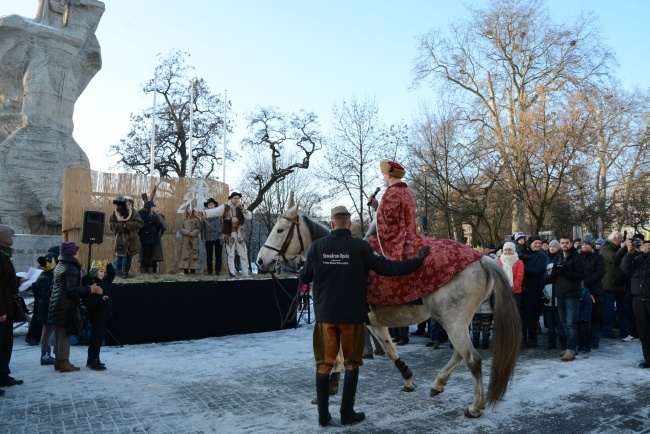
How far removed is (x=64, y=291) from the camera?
22.3 ft

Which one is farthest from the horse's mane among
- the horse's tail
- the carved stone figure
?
the carved stone figure

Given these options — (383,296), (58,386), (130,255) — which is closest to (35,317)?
(130,255)

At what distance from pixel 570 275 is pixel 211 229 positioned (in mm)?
7290

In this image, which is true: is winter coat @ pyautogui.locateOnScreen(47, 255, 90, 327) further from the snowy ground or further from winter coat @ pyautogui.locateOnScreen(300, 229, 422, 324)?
winter coat @ pyautogui.locateOnScreen(300, 229, 422, 324)

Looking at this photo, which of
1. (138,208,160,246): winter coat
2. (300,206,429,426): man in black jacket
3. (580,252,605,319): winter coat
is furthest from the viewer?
(138,208,160,246): winter coat

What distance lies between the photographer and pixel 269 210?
32500 mm

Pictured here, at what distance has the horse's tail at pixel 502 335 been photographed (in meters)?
4.92

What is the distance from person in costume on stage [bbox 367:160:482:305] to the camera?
5094 mm

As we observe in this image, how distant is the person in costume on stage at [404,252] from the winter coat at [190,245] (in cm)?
700

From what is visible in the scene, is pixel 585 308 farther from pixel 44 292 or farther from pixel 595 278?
pixel 44 292

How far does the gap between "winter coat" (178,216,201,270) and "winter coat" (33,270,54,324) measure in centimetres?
373

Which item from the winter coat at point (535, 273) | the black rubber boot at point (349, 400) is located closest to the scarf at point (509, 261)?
the winter coat at point (535, 273)

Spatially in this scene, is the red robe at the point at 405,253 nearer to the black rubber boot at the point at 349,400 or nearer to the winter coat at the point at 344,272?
the winter coat at the point at 344,272

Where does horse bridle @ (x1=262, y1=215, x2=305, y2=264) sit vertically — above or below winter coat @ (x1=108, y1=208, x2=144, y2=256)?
below
